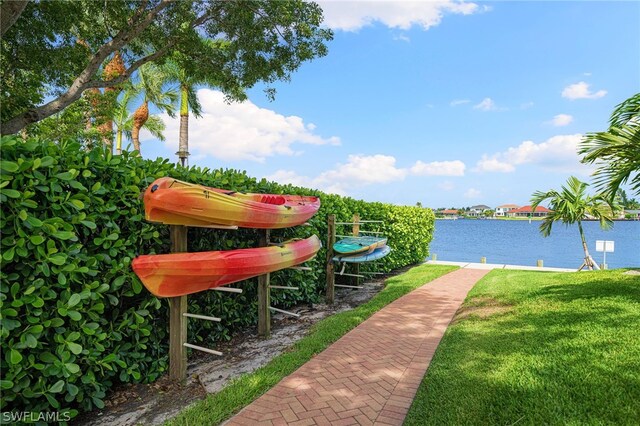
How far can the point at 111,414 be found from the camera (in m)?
3.29

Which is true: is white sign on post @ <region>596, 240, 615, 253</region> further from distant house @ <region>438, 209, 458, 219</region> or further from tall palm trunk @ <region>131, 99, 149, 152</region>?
distant house @ <region>438, 209, 458, 219</region>

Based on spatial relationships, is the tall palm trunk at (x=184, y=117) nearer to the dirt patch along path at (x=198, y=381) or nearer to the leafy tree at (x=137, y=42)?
the leafy tree at (x=137, y=42)

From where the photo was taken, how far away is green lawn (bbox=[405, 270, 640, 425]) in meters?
2.85

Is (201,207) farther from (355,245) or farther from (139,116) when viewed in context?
(139,116)

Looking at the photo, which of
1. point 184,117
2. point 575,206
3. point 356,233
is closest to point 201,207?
point 356,233

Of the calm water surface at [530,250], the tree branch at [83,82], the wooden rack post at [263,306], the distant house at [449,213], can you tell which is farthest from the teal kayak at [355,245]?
the distant house at [449,213]

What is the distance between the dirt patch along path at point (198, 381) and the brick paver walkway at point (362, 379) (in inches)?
28.4

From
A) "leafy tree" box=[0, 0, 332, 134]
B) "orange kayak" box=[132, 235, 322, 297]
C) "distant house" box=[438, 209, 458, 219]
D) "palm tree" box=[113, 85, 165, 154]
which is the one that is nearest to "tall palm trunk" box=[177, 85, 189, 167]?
"palm tree" box=[113, 85, 165, 154]

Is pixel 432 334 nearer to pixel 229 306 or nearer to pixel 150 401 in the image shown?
pixel 229 306

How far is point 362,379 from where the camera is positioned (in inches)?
153

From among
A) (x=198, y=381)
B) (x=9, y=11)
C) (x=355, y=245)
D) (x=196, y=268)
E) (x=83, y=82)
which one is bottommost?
(x=198, y=381)

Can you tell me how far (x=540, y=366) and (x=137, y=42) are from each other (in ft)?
42.0

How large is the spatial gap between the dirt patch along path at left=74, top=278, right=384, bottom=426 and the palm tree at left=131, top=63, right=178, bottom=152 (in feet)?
79.9

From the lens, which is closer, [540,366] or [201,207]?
[540,366]
